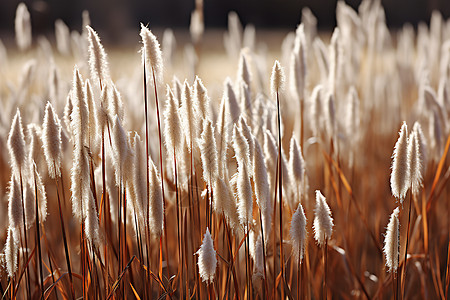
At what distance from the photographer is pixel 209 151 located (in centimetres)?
51

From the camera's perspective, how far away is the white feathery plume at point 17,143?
52cm

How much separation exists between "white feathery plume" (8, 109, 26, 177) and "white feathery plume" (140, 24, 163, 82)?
0.15 metres

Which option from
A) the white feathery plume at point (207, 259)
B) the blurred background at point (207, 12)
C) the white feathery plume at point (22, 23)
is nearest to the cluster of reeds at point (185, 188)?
the white feathery plume at point (207, 259)

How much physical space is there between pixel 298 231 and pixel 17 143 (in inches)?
12.4

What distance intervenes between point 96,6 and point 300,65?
6339mm

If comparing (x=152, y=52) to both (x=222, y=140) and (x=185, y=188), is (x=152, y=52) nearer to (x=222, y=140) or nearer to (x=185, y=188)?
(x=222, y=140)

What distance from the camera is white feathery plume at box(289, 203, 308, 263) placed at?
Answer: 515mm

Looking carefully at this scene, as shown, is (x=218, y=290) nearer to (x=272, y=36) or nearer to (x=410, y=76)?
(x=410, y=76)

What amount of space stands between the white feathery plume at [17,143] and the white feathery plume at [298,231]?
0.98 ft

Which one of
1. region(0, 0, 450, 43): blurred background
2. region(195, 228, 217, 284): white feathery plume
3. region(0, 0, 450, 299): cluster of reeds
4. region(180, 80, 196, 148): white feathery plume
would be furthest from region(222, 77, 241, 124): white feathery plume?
region(0, 0, 450, 43): blurred background


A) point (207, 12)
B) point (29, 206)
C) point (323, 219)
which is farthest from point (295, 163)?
point (207, 12)

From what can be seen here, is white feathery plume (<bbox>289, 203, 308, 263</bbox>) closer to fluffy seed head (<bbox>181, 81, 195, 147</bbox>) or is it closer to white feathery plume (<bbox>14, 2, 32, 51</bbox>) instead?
fluffy seed head (<bbox>181, 81, 195, 147</bbox>)

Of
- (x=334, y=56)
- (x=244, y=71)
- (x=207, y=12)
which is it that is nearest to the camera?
(x=244, y=71)

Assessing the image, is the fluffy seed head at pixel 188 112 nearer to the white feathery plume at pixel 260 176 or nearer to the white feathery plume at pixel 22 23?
the white feathery plume at pixel 260 176
